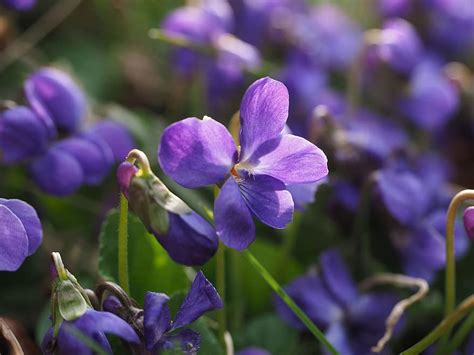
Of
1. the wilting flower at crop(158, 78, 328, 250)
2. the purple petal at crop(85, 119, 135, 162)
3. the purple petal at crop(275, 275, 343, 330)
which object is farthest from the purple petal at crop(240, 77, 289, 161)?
the purple petal at crop(85, 119, 135, 162)

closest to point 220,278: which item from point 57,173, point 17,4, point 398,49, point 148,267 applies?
point 148,267

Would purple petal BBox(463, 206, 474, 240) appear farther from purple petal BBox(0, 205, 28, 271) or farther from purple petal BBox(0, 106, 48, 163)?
purple petal BBox(0, 106, 48, 163)

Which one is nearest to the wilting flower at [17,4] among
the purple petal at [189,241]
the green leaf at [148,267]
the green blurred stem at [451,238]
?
the green leaf at [148,267]

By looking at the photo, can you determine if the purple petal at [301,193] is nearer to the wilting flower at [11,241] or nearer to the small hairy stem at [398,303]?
the small hairy stem at [398,303]

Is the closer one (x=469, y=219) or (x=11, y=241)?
(x=11, y=241)

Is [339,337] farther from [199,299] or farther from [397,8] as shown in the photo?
[397,8]

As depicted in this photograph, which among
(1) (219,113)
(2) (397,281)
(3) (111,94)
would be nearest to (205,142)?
(2) (397,281)
